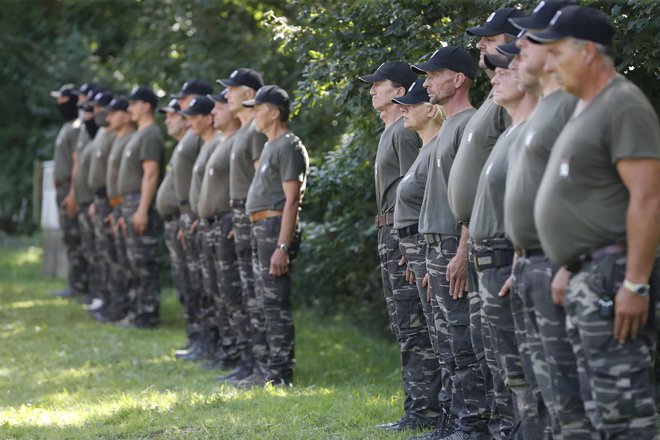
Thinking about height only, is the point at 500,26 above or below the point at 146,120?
above

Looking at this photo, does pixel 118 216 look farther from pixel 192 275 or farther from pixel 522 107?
pixel 522 107

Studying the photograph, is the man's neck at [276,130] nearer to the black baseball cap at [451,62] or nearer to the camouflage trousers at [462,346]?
the black baseball cap at [451,62]

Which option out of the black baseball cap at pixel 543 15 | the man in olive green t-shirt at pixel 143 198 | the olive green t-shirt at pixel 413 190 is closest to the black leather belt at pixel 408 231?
the olive green t-shirt at pixel 413 190

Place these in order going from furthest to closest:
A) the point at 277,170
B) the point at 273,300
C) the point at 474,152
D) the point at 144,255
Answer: the point at 144,255 → the point at 273,300 → the point at 277,170 → the point at 474,152

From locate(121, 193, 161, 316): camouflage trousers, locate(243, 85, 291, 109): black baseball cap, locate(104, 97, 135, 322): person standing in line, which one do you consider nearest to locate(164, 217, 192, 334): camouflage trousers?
locate(121, 193, 161, 316): camouflage trousers

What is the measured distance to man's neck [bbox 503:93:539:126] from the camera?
5320 millimetres

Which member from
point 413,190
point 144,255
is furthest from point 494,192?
point 144,255

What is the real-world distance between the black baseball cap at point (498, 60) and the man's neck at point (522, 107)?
0.17m

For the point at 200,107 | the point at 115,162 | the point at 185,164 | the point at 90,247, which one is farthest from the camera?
the point at 90,247

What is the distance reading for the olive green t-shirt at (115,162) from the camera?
13.2 metres

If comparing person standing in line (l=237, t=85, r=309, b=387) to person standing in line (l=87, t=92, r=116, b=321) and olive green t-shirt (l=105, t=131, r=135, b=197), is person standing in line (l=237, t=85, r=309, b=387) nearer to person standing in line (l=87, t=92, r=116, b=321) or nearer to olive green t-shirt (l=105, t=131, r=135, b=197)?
olive green t-shirt (l=105, t=131, r=135, b=197)

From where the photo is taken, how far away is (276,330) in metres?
8.95

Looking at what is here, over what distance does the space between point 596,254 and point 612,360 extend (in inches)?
16.0

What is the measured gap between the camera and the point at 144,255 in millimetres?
12969
